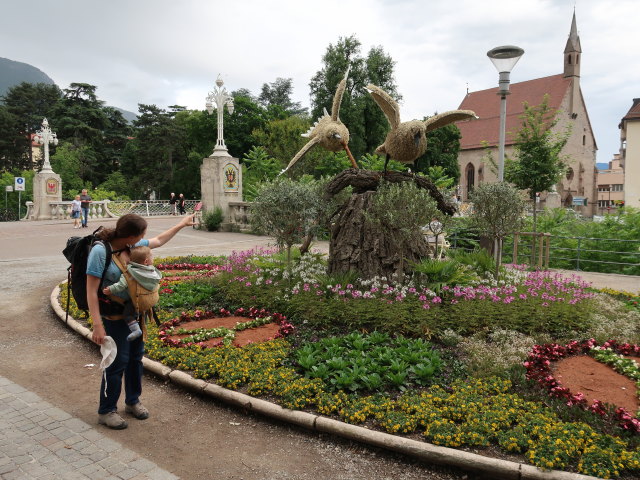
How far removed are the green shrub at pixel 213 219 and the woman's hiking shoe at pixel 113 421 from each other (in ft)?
67.1

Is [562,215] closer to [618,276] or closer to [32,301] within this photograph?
[618,276]

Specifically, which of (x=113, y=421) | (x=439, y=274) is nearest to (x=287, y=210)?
(x=439, y=274)

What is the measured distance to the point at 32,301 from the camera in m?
9.22

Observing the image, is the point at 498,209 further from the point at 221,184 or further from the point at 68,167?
the point at 68,167

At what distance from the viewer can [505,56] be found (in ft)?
34.1

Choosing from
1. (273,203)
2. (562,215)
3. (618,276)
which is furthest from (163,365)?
(562,215)

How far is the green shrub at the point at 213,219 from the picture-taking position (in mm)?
24344

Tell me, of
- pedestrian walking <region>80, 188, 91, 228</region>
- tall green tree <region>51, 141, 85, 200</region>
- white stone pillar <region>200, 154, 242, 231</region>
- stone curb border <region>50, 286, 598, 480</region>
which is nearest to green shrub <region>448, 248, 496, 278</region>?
stone curb border <region>50, 286, 598, 480</region>

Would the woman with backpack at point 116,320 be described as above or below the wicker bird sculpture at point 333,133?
below

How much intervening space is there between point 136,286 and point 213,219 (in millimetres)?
20606

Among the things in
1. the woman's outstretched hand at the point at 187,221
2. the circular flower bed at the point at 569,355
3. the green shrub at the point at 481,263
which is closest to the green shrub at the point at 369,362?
the circular flower bed at the point at 569,355

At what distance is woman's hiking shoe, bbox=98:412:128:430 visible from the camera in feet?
14.0

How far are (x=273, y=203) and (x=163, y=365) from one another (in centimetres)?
359

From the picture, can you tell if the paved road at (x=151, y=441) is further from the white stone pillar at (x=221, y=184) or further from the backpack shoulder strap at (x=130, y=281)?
the white stone pillar at (x=221, y=184)
